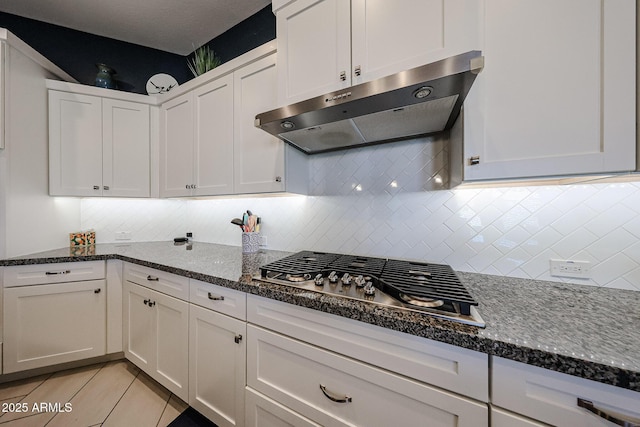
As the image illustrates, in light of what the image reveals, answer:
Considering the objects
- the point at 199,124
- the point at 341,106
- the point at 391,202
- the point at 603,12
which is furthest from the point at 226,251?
the point at 603,12

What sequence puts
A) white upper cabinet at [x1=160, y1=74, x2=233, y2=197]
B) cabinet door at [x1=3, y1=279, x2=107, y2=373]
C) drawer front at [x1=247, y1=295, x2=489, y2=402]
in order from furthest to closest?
white upper cabinet at [x1=160, y1=74, x2=233, y2=197], cabinet door at [x1=3, y1=279, x2=107, y2=373], drawer front at [x1=247, y1=295, x2=489, y2=402]

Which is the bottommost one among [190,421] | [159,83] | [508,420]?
[190,421]

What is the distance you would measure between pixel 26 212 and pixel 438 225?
9.73ft

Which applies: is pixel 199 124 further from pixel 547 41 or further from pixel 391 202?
pixel 547 41

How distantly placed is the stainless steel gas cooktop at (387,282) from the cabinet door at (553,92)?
0.47 meters

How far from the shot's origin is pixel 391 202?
143 cm

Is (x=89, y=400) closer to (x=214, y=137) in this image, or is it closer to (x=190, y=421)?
(x=190, y=421)

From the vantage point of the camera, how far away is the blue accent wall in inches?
84.2

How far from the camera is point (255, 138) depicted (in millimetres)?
1631

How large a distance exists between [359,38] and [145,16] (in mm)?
2259

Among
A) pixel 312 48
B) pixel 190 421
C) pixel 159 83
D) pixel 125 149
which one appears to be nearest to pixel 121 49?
pixel 159 83

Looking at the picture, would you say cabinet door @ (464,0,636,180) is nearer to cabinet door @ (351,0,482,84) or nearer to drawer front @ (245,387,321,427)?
cabinet door @ (351,0,482,84)

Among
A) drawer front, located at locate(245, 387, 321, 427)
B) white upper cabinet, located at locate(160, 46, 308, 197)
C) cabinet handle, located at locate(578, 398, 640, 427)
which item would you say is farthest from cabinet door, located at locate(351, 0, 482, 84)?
drawer front, located at locate(245, 387, 321, 427)

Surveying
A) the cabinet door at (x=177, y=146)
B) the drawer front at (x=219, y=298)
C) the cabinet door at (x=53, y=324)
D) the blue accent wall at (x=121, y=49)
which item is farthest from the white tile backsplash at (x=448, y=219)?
the blue accent wall at (x=121, y=49)
